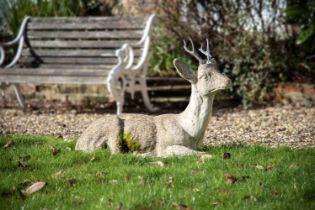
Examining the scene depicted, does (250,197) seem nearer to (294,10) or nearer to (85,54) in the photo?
(294,10)

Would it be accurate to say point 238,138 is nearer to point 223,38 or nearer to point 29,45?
point 223,38

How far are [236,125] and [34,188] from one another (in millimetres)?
4054

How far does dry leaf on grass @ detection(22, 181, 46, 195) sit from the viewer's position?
448 cm

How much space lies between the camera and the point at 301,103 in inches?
390

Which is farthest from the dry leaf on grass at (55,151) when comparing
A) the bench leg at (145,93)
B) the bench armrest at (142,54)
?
the bench leg at (145,93)

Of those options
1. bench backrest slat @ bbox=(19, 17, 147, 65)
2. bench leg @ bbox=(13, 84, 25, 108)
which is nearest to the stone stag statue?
bench backrest slat @ bbox=(19, 17, 147, 65)

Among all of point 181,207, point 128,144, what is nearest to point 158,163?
point 128,144

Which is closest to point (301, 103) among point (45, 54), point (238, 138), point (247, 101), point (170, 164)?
point (247, 101)

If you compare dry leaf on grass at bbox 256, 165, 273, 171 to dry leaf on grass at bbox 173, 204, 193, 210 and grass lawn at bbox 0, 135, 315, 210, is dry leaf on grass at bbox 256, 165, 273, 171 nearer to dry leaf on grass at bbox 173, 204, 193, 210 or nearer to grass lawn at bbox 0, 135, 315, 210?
grass lawn at bbox 0, 135, 315, 210

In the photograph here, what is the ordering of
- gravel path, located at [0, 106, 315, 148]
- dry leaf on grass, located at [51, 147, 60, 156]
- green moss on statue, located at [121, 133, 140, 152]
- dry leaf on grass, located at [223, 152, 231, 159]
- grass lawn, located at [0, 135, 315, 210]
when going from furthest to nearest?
1. gravel path, located at [0, 106, 315, 148]
2. dry leaf on grass, located at [51, 147, 60, 156]
3. green moss on statue, located at [121, 133, 140, 152]
4. dry leaf on grass, located at [223, 152, 231, 159]
5. grass lawn, located at [0, 135, 315, 210]

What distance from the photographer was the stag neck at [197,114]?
542 cm

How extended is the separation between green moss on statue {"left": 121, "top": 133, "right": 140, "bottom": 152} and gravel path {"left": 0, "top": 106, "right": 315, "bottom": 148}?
129 centimetres

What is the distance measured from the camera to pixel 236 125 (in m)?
8.16

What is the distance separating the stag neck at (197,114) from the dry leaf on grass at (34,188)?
140cm
